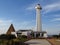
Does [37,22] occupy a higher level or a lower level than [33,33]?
higher

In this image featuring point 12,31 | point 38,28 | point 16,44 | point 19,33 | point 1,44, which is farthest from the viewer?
point 38,28

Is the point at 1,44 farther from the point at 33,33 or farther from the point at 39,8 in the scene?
the point at 39,8

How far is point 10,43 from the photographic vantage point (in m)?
14.3

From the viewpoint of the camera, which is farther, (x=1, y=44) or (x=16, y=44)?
(x=16, y=44)

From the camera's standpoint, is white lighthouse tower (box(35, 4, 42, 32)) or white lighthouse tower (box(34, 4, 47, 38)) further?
white lighthouse tower (box(35, 4, 42, 32))

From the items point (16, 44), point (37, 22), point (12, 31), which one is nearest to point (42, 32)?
point (37, 22)

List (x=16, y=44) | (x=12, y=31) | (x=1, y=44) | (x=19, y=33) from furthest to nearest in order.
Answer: (x=12, y=31) → (x=19, y=33) → (x=16, y=44) → (x=1, y=44)

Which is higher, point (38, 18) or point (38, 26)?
point (38, 18)

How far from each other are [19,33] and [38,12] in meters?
20.4

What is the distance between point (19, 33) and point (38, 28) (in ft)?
50.8

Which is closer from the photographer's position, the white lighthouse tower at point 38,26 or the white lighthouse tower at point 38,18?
the white lighthouse tower at point 38,26

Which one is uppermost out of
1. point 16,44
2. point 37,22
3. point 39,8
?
point 39,8

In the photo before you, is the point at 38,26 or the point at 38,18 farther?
the point at 38,18

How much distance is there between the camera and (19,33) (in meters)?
73.5
